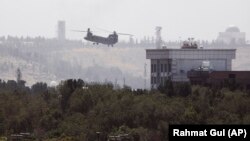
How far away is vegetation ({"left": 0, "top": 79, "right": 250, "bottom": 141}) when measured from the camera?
286ft

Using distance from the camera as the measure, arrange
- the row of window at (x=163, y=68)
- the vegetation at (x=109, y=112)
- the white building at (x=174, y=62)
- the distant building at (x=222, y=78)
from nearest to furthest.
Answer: the vegetation at (x=109, y=112) < the distant building at (x=222, y=78) < the white building at (x=174, y=62) < the row of window at (x=163, y=68)

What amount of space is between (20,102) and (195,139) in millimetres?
77433

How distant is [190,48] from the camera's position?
596ft

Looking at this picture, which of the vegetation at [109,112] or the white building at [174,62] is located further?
the white building at [174,62]

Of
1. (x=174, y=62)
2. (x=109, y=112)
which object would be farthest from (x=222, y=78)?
(x=109, y=112)

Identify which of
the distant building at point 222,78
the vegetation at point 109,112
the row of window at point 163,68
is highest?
the row of window at point 163,68

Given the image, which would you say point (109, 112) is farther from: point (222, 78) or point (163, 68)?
point (163, 68)

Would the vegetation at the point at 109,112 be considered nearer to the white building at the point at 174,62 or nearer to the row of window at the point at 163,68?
the white building at the point at 174,62

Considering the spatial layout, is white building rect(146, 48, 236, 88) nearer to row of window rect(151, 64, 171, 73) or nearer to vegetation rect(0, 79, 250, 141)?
row of window rect(151, 64, 171, 73)

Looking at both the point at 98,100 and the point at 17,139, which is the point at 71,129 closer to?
the point at 17,139

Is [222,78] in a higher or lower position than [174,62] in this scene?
lower

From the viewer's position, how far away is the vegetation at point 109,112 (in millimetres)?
87312

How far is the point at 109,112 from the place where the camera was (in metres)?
98.4

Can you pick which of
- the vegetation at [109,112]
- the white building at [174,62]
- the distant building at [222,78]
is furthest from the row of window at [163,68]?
the vegetation at [109,112]
